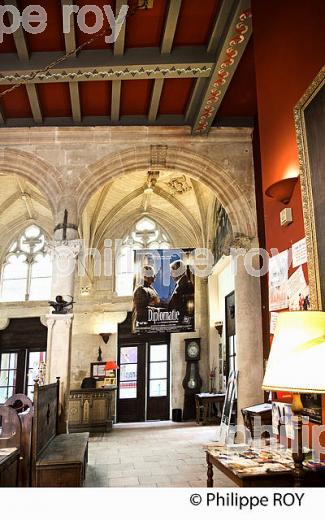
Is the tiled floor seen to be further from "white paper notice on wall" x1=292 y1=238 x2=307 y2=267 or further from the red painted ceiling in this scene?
the red painted ceiling

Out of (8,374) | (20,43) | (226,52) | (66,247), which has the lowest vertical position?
(8,374)

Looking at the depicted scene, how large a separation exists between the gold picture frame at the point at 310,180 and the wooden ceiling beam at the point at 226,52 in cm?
228

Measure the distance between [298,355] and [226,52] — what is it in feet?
15.1

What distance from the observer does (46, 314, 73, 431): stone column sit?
6.82 meters

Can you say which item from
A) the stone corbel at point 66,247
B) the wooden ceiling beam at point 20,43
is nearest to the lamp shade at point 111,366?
the stone corbel at point 66,247

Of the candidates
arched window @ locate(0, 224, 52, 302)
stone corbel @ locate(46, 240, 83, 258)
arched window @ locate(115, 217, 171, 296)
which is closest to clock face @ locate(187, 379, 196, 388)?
arched window @ locate(115, 217, 171, 296)

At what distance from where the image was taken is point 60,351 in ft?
22.6

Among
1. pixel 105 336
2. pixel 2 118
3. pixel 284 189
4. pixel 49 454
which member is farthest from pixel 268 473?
pixel 105 336

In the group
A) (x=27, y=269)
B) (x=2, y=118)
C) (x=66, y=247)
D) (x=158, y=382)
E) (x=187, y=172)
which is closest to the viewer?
(x=66, y=247)

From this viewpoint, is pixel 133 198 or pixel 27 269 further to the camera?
pixel 27 269

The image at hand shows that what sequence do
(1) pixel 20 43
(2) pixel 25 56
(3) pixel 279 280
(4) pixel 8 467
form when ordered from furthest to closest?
(2) pixel 25 56, (1) pixel 20 43, (3) pixel 279 280, (4) pixel 8 467

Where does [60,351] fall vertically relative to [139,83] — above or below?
below

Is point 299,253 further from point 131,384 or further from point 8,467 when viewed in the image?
point 131,384

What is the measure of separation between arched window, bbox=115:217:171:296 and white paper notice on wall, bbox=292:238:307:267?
9.63 metres
